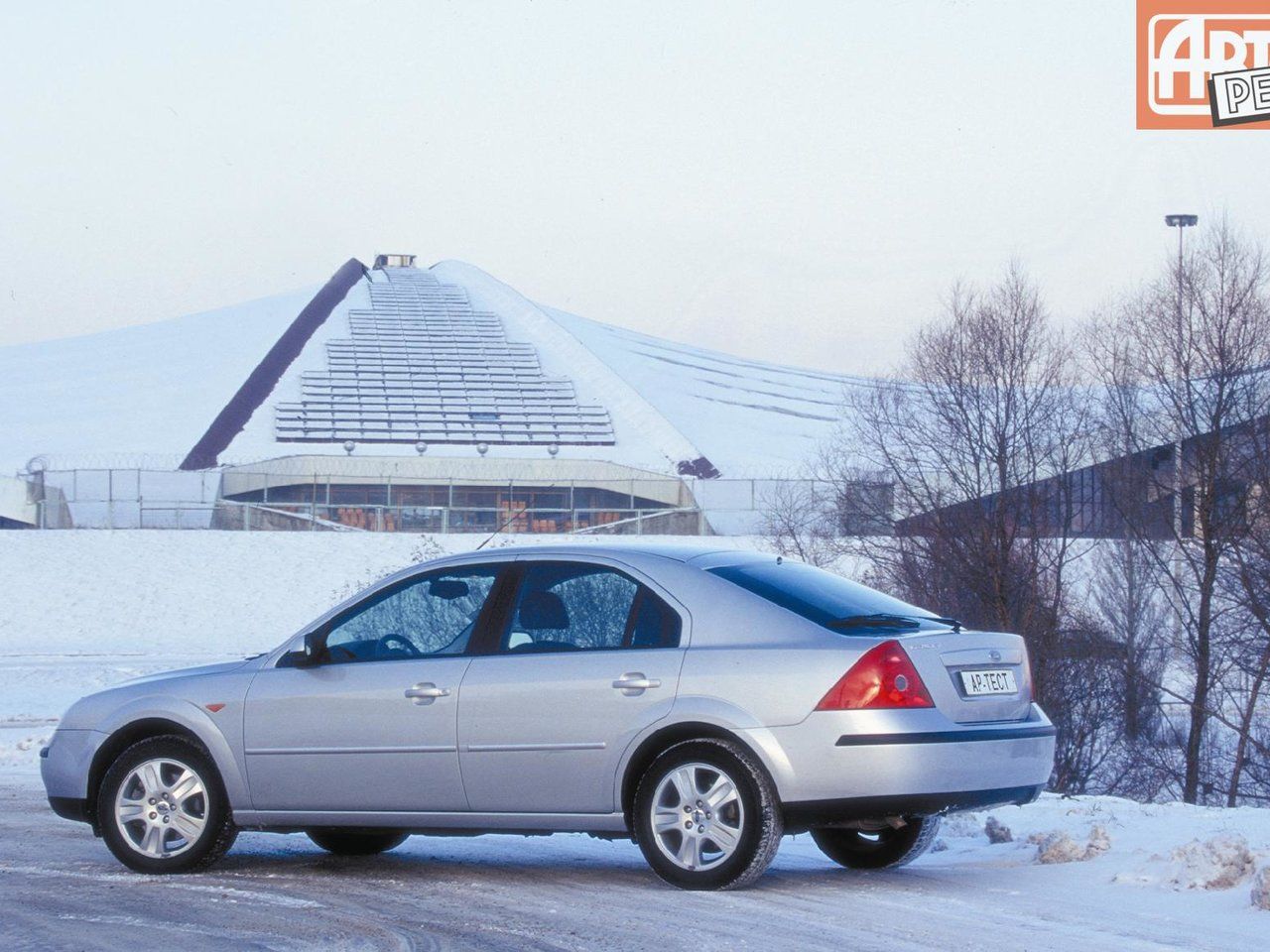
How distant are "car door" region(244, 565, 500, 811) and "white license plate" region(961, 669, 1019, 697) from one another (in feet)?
7.02

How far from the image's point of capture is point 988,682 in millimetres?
6805

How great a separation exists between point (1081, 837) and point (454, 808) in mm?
2893

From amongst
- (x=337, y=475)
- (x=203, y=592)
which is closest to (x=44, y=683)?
(x=203, y=592)

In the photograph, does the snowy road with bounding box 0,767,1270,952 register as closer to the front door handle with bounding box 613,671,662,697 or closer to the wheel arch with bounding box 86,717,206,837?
the wheel arch with bounding box 86,717,206,837

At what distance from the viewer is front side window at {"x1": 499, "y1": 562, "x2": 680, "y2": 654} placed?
704 cm

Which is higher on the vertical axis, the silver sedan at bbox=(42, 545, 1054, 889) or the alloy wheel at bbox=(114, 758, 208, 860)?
the silver sedan at bbox=(42, 545, 1054, 889)

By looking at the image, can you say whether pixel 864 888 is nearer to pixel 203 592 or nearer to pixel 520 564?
pixel 520 564

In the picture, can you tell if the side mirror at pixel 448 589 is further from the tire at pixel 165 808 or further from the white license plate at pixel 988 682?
the white license plate at pixel 988 682

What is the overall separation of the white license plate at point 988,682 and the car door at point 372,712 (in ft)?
7.02

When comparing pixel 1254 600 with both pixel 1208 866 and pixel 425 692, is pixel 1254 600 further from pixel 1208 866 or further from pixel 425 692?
pixel 425 692

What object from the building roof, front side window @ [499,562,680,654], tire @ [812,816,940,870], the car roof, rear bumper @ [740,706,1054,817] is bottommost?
tire @ [812,816,940,870]

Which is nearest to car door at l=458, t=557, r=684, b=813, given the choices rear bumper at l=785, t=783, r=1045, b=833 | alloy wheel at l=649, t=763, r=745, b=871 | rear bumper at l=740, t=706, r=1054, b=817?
alloy wheel at l=649, t=763, r=745, b=871

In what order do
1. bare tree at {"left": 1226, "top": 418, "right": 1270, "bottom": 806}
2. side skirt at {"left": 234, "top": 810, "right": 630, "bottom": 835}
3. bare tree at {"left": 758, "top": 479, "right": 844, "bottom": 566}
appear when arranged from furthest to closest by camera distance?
bare tree at {"left": 758, "top": 479, "right": 844, "bottom": 566} < bare tree at {"left": 1226, "top": 418, "right": 1270, "bottom": 806} < side skirt at {"left": 234, "top": 810, "right": 630, "bottom": 835}

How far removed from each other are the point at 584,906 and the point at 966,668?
70.4 inches
